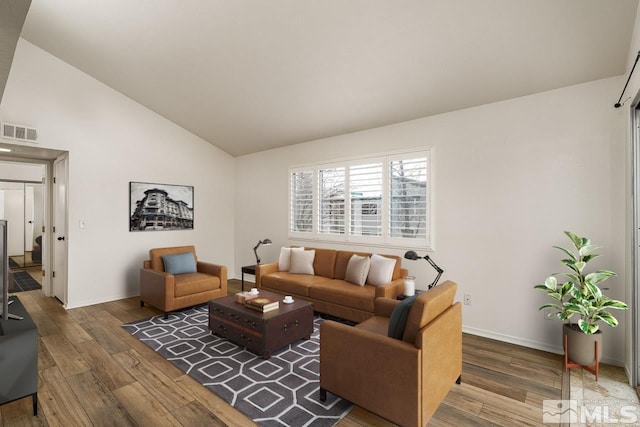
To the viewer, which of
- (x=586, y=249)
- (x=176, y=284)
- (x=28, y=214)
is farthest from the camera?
(x=28, y=214)

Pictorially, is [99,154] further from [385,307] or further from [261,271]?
[385,307]

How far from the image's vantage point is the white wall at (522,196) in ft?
9.66

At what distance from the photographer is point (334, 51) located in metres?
3.26

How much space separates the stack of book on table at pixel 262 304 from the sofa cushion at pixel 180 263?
1912 mm

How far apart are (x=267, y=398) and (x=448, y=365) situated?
1.40m

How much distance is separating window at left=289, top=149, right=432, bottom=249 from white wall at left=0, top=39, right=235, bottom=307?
7.60 feet

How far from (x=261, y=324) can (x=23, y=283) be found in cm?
602

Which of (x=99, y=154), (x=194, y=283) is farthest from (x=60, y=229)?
(x=194, y=283)

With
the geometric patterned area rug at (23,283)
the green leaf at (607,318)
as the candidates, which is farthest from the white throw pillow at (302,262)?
the geometric patterned area rug at (23,283)

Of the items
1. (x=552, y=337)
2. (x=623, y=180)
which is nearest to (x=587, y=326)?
(x=552, y=337)

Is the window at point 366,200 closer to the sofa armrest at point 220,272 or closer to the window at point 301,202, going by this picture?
the window at point 301,202

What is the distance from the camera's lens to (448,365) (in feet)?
7.48

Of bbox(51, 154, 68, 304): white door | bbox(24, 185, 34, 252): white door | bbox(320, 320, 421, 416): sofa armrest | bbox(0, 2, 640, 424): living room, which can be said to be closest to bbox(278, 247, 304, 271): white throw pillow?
bbox(0, 2, 640, 424): living room

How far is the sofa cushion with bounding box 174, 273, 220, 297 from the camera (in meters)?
4.26
